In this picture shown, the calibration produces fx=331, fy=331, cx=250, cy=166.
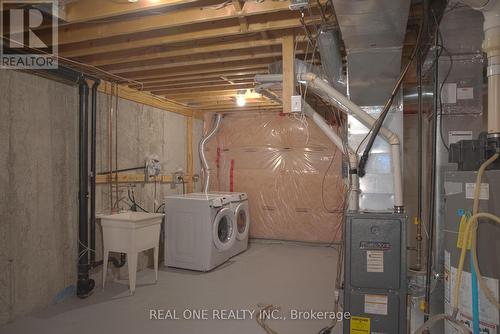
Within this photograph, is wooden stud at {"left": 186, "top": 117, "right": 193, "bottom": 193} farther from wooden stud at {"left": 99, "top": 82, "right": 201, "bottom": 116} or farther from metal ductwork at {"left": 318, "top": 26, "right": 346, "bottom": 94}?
metal ductwork at {"left": 318, "top": 26, "right": 346, "bottom": 94}

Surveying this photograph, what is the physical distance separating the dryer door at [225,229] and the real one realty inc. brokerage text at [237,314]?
126 cm

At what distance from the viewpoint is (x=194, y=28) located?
7.93 feet

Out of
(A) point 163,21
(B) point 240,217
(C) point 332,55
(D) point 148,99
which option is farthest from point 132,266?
(C) point 332,55

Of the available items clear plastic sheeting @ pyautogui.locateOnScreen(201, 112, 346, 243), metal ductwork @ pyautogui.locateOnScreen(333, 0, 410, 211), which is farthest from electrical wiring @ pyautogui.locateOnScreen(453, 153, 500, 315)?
clear plastic sheeting @ pyautogui.locateOnScreen(201, 112, 346, 243)

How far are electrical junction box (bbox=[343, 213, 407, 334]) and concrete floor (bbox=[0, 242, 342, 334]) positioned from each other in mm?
775

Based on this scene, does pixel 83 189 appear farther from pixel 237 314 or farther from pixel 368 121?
pixel 368 121

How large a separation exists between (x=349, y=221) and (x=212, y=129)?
4.16 m

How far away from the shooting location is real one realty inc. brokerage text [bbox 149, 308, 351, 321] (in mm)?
2766

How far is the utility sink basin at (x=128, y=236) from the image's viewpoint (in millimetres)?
3195

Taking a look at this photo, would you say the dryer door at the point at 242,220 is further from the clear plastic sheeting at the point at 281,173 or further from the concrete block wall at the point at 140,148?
the concrete block wall at the point at 140,148

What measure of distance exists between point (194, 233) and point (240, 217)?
1.09 metres

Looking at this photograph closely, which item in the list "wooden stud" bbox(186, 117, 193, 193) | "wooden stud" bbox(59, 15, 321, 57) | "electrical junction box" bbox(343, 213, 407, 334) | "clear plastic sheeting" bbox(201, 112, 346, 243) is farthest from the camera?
"wooden stud" bbox(186, 117, 193, 193)

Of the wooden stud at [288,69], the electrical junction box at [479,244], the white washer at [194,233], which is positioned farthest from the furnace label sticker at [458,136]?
the white washer at [194,233]

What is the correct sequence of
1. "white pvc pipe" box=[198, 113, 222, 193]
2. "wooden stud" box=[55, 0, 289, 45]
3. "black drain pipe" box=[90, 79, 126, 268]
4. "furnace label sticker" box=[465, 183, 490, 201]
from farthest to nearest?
"white pvc pipe" box=[198, 113, 222, 193] < "black drain pipe" box=[90, 79, 126, 268] < "wooden stud" box=[55, 0, 289, 45] < "furnace label sticker" box=[465, 183, 490, 201]
